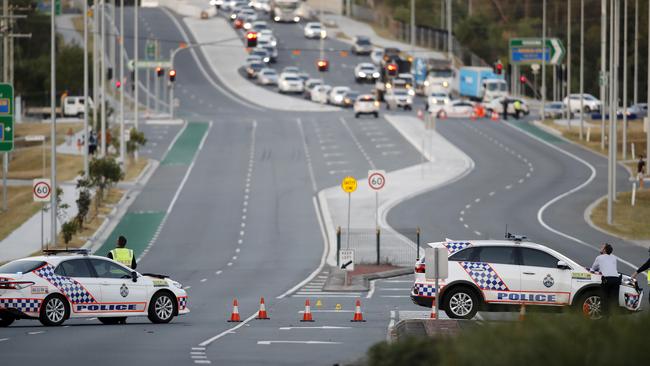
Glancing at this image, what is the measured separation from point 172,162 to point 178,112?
28.6 metres

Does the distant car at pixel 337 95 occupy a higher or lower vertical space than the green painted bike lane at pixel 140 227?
higher

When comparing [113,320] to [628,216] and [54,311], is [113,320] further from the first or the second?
[628,216]

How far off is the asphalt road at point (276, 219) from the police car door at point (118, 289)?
1.73 feet

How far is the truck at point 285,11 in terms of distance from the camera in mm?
159712

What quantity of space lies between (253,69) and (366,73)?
408 inches

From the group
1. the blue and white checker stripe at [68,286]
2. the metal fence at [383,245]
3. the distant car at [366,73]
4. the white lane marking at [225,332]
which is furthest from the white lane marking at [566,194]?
the distant car at [366,73]

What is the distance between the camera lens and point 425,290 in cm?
2705

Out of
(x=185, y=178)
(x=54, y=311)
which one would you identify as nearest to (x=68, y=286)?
(x=54, y=311)

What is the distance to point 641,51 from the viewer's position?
137m

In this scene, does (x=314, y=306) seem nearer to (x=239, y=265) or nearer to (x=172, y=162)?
(x=239, y=265)

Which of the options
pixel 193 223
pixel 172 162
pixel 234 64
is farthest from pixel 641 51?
pixel 193 223

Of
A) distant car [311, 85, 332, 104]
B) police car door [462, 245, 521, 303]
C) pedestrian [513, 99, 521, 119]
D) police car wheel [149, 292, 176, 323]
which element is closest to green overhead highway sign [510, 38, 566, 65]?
pedestrian [513, 99, 521, 119]

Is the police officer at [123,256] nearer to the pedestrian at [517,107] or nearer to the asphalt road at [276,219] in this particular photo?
the asphalt road at [276,219]

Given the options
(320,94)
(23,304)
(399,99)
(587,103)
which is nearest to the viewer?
(23,304)
